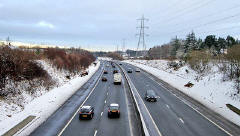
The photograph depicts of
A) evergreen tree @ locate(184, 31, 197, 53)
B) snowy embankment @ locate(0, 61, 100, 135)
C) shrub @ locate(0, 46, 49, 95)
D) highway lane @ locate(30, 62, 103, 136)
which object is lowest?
highway lane @ locate(30, 62, 103, 136)

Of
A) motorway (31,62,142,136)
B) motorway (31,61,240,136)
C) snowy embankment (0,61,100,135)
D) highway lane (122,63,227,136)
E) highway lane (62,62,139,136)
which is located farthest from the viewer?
snowy embankment (0,61,100,135)

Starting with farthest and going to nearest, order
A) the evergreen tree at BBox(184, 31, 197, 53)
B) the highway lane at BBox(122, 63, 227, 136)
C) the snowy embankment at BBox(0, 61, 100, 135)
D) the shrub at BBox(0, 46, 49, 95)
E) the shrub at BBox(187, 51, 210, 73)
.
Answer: the evergreen tree at BBox(184, 31, 197, 53) → the shrub at BBox(187, 51, 210, 73) → the shrub at BBox(0, 46, 49, 95) → the snowy embankment at BBox(0, 61, 100, 135) → the highway lane at BBox(122, 63, 227, 136)

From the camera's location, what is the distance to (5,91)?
3152 cm

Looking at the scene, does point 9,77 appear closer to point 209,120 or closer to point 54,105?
point 54,105

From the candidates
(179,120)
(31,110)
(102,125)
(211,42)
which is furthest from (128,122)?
(211,42)

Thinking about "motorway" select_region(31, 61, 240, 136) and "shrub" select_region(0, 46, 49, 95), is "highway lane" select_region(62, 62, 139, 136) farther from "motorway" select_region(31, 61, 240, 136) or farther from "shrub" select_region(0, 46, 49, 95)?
"shrub" select_region(0, 46, 49, 95)

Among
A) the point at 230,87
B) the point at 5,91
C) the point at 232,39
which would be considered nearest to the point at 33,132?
the point at 5,91

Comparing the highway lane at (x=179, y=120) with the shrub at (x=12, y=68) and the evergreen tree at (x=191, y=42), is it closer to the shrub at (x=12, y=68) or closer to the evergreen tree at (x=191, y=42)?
the shrub at (x=12, y=68)

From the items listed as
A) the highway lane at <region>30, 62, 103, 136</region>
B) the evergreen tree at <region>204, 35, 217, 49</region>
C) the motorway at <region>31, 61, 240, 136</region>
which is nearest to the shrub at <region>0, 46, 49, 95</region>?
the highway lane at <region>30, 62, 103, 136</region>

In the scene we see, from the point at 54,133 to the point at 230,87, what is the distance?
92.5 feet

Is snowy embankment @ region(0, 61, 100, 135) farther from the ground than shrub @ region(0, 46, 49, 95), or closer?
closer

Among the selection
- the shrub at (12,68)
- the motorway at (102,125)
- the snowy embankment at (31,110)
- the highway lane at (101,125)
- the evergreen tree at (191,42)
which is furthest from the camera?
the evergreen tree at (191,42)

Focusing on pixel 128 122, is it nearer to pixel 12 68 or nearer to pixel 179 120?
pixel 179 120

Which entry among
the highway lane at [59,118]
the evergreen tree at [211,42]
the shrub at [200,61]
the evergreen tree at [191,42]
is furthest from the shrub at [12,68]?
the evergreen tree at [211,42]
